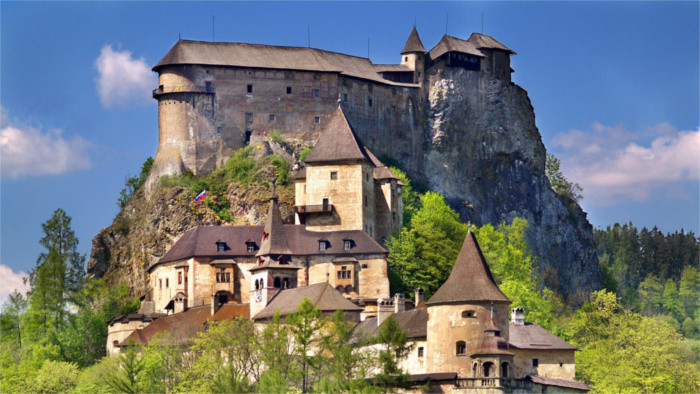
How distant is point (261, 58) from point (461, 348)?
57.3 m

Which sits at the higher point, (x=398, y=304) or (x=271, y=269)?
(x=271, y=269)

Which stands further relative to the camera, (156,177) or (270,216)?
(156,177)

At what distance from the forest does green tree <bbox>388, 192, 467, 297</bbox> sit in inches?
3.8

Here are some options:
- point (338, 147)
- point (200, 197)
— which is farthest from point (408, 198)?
point (200, 197)

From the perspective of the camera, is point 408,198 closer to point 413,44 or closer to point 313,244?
point 313,244

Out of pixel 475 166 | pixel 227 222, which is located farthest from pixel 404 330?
pixel 475 166

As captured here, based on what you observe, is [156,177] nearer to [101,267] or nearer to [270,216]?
[101,267]

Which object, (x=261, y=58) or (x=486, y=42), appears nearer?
(x=261, y=58)

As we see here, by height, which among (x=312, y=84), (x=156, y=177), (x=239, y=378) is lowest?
(x=239, y=378)

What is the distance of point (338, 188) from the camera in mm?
100500

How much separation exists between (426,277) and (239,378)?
2646cm

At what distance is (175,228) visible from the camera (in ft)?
364

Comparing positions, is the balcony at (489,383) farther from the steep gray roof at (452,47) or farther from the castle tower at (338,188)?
the steep gray roof at (452,47)

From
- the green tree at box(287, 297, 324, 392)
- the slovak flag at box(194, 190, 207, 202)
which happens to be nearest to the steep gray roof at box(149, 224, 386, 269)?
the slovak flag at box(194, 190, 207, 202)
